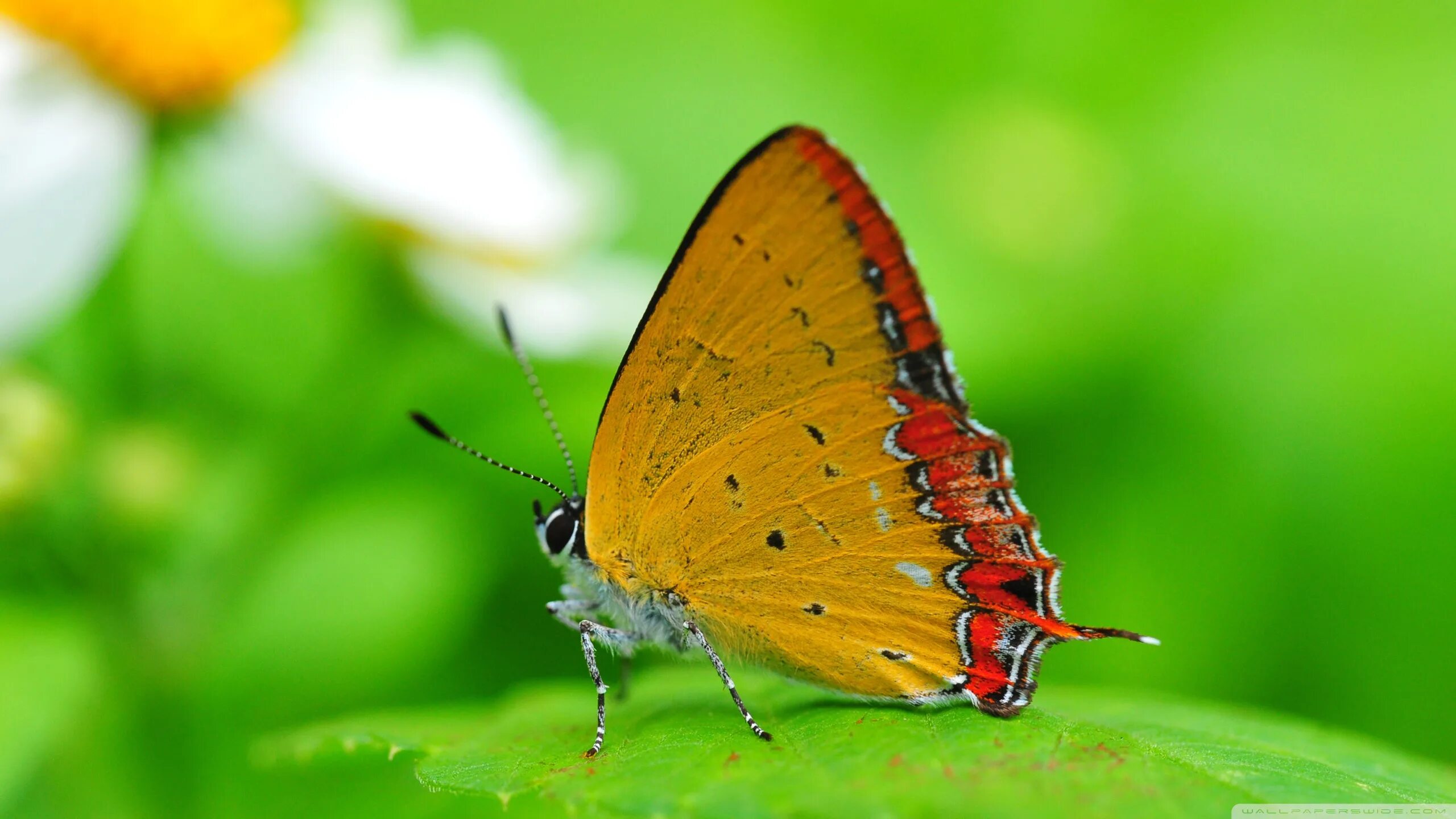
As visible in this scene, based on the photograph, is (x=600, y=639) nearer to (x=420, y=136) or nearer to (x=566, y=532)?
(x=566, y=532)

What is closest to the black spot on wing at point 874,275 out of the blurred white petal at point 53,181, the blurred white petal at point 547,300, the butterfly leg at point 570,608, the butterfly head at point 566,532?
the butterfly head at point 566,532

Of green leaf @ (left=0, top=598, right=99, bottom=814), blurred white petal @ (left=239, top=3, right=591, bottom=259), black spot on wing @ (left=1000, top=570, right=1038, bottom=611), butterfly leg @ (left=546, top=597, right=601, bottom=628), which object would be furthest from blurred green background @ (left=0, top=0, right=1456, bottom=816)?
black spot on wing @ (left=1000, top=570, right=1038, bottom=611)

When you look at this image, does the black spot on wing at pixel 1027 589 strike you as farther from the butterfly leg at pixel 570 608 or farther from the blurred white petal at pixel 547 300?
the blurred white petal at pixel 547 300

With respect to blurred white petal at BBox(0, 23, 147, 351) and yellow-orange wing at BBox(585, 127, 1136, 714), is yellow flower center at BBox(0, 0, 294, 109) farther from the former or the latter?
yellow-orange wing at BBox(585, 127, 1136, 714)

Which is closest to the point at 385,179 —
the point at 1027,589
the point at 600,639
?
the point at 600,639

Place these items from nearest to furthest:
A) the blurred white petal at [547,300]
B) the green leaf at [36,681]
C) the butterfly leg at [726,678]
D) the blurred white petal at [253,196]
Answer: the butterfly leg at [726,678] → the green leaf at [36,681] → the blurred white petal at [253,196] → the blurred white petal at [547,300]

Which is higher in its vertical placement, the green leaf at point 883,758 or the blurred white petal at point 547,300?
the blurred white petal at point 547,300
